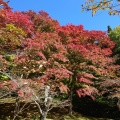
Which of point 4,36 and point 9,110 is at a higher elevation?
point 4,36

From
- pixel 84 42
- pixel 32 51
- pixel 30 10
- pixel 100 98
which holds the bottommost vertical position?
pixel 100 98

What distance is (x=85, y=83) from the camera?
1608cm

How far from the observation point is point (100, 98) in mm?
18078

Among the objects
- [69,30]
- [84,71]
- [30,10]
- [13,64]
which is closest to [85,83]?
[84,71]

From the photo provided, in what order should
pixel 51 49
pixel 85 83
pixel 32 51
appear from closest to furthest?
pixel 32 51 → pixel 51 49 → pixel 85 83

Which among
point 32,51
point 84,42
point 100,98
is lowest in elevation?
point 100,98

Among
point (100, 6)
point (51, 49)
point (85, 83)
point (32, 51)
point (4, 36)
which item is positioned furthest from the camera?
point (85, 83)

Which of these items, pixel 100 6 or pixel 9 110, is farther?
pixel 9 110

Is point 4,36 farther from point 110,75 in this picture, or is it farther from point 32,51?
point 110,75

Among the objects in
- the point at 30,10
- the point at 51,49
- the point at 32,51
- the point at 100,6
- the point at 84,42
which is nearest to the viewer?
the point at 100,6

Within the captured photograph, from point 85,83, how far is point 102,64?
177 centimetres

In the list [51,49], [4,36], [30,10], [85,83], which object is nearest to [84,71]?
[85,83]

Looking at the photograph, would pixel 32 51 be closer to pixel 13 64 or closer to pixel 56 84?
pixel 13 64

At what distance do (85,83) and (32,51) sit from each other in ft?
15.1
